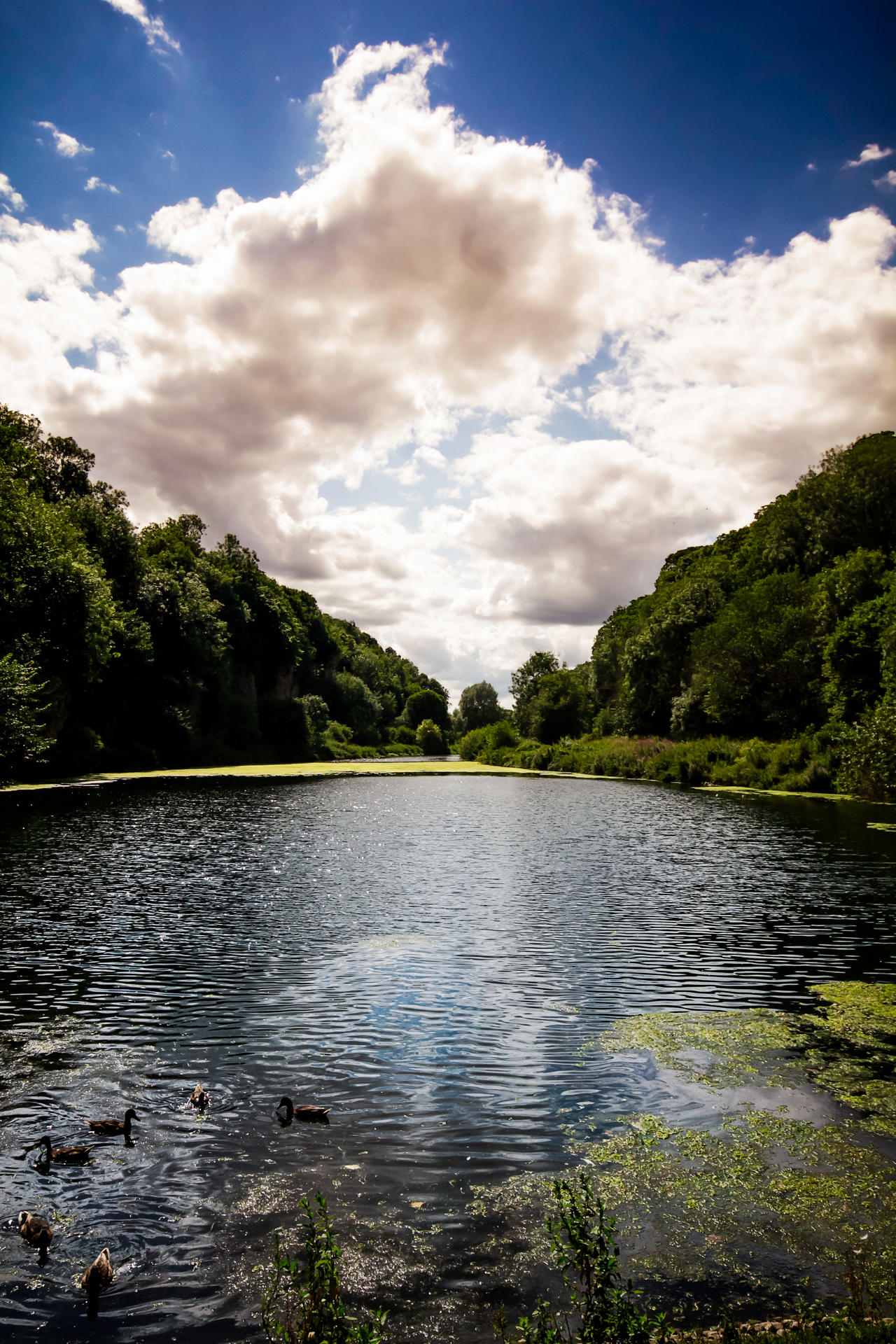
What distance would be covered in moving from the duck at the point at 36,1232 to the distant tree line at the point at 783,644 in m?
36.2

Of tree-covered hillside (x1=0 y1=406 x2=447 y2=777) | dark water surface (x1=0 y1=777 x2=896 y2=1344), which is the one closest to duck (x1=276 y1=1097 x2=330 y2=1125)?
dark water surface (x1=0 y1=777 x2=896 y2=1344)

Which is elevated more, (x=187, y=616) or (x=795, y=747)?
(x=187, y=616)

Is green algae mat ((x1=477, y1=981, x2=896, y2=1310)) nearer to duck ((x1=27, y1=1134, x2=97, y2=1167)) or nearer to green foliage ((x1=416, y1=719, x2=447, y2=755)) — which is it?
duck ((x1=27, y1=1134, x2=97, y2=1167))

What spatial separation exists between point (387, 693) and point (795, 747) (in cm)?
14014

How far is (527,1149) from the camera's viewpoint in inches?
277

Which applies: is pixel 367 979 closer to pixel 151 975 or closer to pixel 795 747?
pixel 151 975

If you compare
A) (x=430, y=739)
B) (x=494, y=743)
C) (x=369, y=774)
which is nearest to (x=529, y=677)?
(x=494, y=743)

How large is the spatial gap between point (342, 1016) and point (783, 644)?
188ft

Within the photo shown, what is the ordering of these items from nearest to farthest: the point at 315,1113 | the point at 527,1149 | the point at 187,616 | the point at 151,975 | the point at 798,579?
the point at 527,1149 < the point at 315,1113 < the point at 151,975 < the point at 798,579 < the point at 187,616

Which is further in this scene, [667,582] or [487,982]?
[667,582]

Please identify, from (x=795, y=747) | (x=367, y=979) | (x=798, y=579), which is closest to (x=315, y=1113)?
(x=367, y=979)

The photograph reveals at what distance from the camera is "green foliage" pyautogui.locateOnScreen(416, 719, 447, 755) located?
170 m

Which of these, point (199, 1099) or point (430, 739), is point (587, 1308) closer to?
point (199, 1099)

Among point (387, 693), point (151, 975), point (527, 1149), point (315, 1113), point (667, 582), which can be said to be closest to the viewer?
point (527, 1149)
